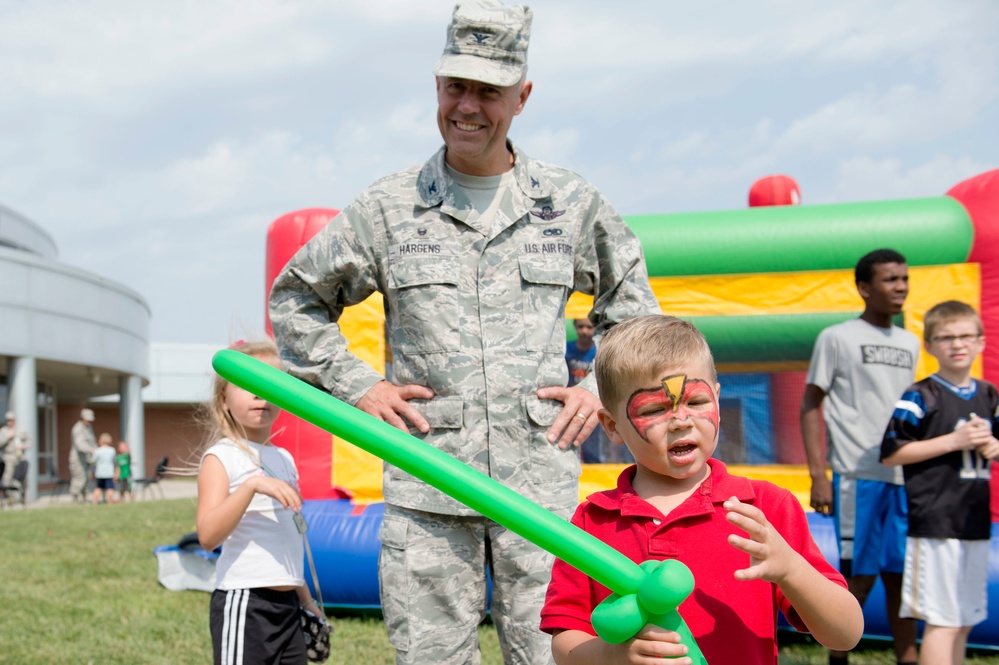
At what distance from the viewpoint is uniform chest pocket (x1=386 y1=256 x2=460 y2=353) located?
217 cm

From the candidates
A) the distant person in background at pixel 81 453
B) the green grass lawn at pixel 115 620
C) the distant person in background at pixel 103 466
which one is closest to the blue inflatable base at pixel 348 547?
the green grass lawn at pixel 115 620

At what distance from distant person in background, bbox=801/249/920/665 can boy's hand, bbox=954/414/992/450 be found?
44 centimetres

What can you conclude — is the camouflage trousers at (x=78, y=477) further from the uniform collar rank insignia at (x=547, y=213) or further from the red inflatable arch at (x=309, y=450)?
the uniform collar rank insignia at (x=547, y=213)

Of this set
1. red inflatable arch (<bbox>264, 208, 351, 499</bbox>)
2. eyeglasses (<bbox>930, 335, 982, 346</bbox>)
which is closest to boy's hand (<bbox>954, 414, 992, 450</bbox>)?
eyeglasses (<bbox>930, 335, 982, 346</bbox>)

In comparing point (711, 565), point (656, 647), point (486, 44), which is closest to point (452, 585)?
point (711, 565)

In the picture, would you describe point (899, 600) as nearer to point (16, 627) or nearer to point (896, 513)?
→ point (896, 513)

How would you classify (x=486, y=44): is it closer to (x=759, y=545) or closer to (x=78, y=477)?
(x=759, y=545)

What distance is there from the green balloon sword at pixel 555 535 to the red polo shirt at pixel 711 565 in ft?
0.59

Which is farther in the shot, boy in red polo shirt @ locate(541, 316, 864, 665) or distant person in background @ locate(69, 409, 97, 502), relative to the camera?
distant person in background @ locate(69, 409, 97, 502)

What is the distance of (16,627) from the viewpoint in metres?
5.03

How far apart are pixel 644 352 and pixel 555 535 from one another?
41 cm

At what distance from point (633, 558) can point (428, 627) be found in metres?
0.78

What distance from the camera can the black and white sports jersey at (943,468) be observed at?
3.31 m

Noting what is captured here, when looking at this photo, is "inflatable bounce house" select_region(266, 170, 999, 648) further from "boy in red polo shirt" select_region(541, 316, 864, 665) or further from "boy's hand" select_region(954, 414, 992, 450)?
"boy in red polo shirt" select_region(541, 316, 864, 665)
